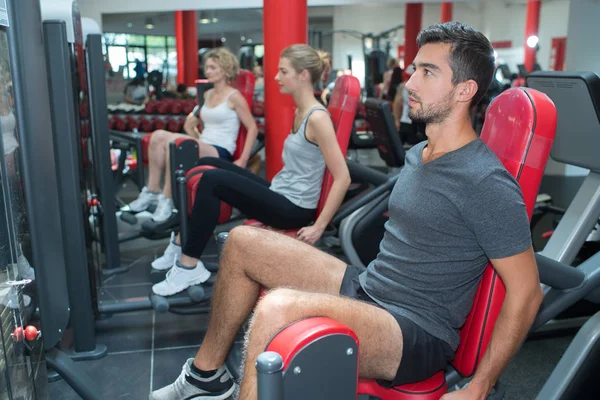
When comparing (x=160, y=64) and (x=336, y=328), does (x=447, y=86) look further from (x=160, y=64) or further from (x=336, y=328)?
(x=160, y=64)

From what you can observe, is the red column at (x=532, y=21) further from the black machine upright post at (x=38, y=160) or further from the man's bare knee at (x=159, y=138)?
the black machine upright post at (x=38, y=160)

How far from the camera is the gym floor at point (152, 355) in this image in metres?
2.22

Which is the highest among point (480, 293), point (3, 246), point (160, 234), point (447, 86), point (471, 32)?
point (471, 32)

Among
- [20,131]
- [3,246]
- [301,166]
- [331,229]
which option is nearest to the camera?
[3,246]

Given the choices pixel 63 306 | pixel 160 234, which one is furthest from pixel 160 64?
pixel 63 306

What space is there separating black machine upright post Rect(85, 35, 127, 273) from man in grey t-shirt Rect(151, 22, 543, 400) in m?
1.72

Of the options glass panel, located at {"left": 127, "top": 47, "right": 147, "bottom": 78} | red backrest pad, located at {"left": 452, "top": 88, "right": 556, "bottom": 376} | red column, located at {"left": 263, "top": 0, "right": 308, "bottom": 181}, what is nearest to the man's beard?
red backrest pad, located at {"left": 452, "top": 88, "right": 556, "bottom": 376}

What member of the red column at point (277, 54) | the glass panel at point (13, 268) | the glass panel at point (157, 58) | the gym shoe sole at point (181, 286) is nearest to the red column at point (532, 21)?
the glass panel at point (157, 58)

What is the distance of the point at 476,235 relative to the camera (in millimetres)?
1369

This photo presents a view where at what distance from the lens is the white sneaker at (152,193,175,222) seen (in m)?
3.76

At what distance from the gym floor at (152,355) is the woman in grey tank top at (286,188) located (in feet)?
0.76

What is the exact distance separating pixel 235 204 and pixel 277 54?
147 centimetres

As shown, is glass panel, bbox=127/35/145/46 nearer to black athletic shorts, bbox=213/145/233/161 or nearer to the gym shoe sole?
black athletic shorts, bbox=213/145/233/161

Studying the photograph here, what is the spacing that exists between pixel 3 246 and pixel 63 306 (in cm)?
42
